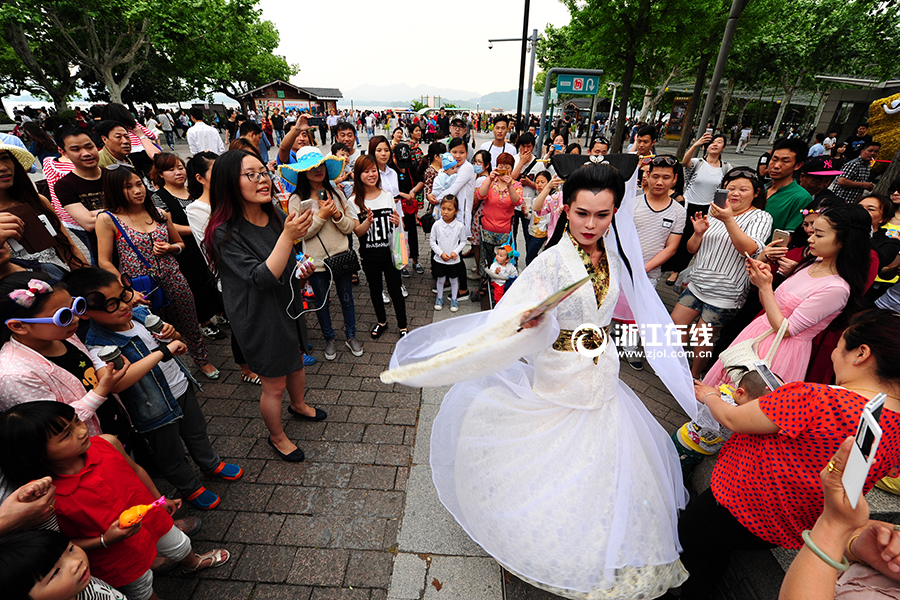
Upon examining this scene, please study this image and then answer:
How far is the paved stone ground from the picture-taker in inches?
88.5

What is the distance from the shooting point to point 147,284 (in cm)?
334

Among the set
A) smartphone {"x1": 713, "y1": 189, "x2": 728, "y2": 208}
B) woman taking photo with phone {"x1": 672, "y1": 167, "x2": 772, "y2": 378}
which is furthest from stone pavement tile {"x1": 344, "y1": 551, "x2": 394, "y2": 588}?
smartphone {"x1": 713, "y1": 189, "x2": 728, "y2": 208}

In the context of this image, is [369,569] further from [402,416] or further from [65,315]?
[65,315]

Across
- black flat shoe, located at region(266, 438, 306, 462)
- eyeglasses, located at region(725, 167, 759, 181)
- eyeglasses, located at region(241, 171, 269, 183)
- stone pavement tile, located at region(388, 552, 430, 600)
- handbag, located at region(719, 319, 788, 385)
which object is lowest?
stone pavement tile, located at region(388, 552, 430, 600)

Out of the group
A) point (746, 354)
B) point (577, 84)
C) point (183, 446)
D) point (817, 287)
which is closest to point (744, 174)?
point (817, 287)

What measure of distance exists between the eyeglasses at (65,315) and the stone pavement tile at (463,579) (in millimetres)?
2326

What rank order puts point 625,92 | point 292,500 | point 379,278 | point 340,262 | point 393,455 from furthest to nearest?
point 625,92 < point 379,278 < point 340,262 < point 393,455 < point 292,500

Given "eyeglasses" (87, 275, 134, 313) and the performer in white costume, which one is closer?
the performer in white costume

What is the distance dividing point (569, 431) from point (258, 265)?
2118mm

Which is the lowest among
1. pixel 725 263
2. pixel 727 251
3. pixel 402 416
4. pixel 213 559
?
pixel 402 416

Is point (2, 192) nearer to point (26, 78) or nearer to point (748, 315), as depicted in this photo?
point (748, 315)

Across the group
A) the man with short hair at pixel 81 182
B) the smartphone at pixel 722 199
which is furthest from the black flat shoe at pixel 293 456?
the smartphone at pixel 722 199

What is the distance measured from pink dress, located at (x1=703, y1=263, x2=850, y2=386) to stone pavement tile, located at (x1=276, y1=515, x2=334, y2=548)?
2933mm

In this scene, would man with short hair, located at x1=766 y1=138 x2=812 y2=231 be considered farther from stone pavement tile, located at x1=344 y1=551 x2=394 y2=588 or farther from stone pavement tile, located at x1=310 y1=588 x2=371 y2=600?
stone pavement tile, located at x1=310 y1=588 x2=371 y2=600
